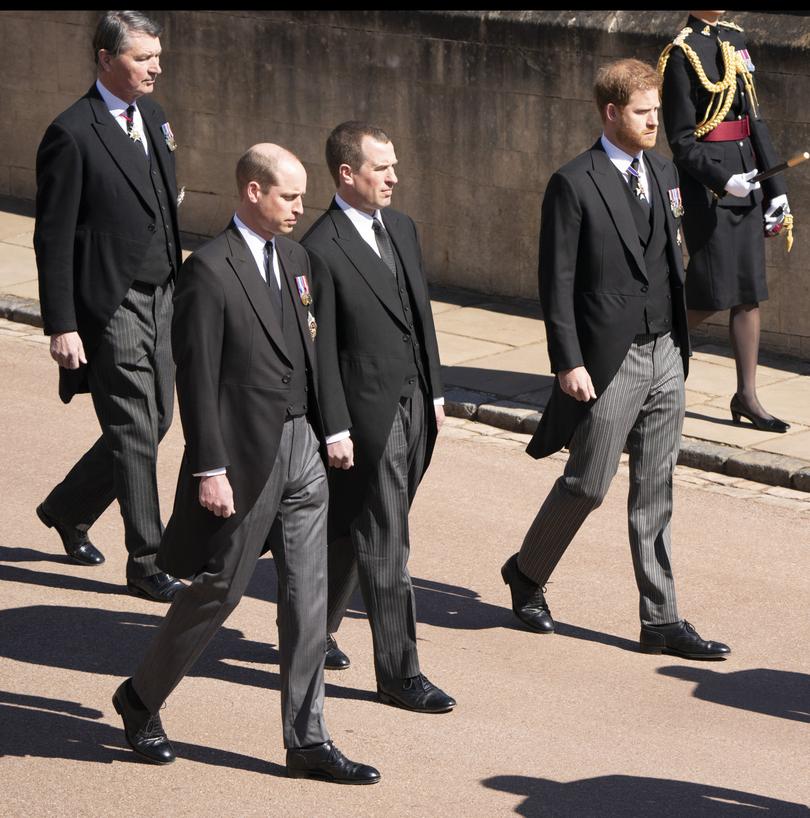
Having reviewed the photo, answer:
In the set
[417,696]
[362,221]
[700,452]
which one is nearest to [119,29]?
[362,221]

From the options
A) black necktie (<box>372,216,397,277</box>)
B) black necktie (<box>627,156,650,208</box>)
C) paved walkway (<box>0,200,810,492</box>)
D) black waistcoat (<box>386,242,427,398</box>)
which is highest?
black necktie (<box>627,156,650,208</box>)

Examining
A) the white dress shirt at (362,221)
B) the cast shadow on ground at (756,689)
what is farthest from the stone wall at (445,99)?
the white dress shirt at (362,221)

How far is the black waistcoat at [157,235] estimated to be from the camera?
648cm

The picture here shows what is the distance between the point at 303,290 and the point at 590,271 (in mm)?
1358

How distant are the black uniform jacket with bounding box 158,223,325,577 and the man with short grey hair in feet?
5.31

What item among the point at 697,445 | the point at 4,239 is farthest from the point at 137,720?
the point at 4,239

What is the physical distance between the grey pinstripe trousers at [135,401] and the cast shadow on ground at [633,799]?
7.04ft

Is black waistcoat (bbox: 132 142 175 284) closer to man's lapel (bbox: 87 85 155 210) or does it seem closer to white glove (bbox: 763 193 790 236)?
man's lapel (bbox: 87 85 155 210)

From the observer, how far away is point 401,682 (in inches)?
213

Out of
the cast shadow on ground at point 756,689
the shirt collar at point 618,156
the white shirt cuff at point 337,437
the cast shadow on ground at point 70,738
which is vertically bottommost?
the cast shadow on ground at point 70,738

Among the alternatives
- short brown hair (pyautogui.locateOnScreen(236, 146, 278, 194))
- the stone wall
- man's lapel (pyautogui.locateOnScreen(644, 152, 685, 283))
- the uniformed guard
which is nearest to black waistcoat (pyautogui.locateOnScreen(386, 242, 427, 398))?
short brown hair (pyautogui.locateOnScreen(236, 146, 278, 194))

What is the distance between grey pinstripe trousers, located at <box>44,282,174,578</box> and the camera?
640 centimetres

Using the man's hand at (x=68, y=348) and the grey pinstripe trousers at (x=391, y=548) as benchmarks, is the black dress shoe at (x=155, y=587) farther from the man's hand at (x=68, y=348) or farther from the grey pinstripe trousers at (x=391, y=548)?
the grey pinstripe trousers at (x=391, y=548)

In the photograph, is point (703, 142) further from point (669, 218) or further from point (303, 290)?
point (303, 290)
